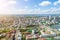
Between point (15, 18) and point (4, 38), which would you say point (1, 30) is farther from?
point (15, 18)

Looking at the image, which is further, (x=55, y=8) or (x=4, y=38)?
(x=55, y=8)

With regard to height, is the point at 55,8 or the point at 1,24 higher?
the point at 55,8

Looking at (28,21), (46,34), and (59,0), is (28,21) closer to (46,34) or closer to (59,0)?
(46,34)

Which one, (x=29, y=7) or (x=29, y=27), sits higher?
(x=29, y=7)

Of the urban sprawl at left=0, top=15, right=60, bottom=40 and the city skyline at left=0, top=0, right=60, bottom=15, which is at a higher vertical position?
the city skyline at left=0, top=0, right=60, bottom=15

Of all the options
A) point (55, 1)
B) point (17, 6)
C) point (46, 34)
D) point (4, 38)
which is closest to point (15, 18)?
point (17, 6)

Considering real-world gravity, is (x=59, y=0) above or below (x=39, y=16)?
above

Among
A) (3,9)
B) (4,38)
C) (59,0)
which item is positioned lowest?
(4,38)

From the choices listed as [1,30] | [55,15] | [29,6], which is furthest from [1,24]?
[55,15]

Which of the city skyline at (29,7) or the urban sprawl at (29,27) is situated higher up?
the city skyline at (29,7)
